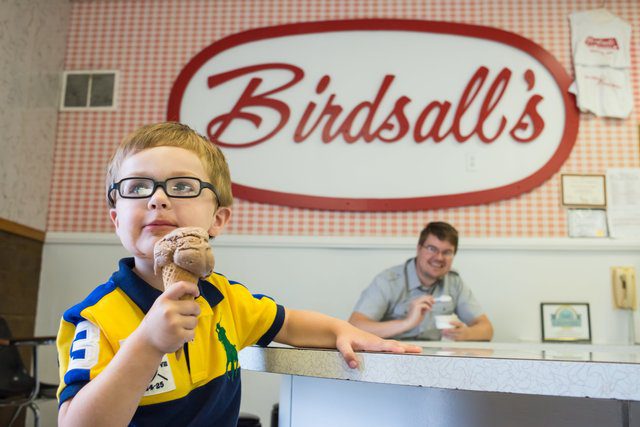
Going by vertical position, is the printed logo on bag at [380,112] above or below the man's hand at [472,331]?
above

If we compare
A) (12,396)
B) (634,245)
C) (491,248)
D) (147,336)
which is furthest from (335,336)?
(634,245)

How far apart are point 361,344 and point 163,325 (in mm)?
431

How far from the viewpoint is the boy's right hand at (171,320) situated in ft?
2.69

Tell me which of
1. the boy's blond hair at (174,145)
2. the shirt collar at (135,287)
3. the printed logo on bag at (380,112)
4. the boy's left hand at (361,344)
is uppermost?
the printed logo on bag at (380,112)

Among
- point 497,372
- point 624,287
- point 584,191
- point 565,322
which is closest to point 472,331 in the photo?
point 565,322

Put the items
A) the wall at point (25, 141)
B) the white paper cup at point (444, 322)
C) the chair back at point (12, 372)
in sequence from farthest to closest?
the wall at point (25, 141), the chair back at point (12, 372), the white paper cup at point (444, 322)

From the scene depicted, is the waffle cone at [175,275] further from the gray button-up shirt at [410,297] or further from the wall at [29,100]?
the wall at [29,100]

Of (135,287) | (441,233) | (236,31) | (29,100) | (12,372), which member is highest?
(236,31)

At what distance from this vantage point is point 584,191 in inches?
162

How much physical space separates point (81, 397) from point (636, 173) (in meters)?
4.04

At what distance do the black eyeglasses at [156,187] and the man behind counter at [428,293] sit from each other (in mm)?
2358

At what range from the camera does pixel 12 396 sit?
3.13 meters

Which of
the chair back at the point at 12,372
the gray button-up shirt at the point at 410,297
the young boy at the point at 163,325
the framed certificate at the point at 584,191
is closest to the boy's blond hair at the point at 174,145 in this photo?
the young boy at the point at 163,325

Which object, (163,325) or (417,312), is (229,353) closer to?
(163,325)
